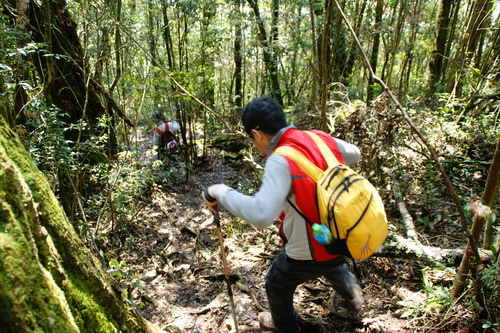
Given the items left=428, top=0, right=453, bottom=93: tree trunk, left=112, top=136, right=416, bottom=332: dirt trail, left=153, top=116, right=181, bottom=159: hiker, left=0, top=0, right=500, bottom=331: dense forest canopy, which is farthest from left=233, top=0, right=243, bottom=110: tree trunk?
left=112, top=136, right=416, bottom=332: dirt trail

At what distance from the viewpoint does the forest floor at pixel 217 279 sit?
117 inches

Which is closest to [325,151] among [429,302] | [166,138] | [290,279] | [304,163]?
[304,163]

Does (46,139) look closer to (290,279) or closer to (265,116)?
(265,116)

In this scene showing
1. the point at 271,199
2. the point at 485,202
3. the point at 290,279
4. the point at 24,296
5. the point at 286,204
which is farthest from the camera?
the point at 290,279

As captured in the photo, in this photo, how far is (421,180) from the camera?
4.88 m

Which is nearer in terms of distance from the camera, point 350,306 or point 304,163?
point 304,163

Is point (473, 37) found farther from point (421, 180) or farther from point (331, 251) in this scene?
point (331, 251)

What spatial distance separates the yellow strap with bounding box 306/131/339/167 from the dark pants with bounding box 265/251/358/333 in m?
0.76

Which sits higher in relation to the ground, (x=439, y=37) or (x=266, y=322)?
(x=439, y=37)

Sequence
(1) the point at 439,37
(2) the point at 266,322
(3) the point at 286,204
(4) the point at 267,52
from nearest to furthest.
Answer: (3) the point at 286,204 < (2) the point at 266,322 < (1) the point at 439,37 < (4) the point at 267,52

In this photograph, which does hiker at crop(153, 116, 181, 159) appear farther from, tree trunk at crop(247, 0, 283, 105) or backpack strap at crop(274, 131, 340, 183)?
backpack strap at crop(274, 131, 340, 183)

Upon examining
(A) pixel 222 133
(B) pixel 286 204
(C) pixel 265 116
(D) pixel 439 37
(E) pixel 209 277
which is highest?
(D) pixel 439 37

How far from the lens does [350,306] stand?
2.62 metres

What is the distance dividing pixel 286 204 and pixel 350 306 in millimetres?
1386
